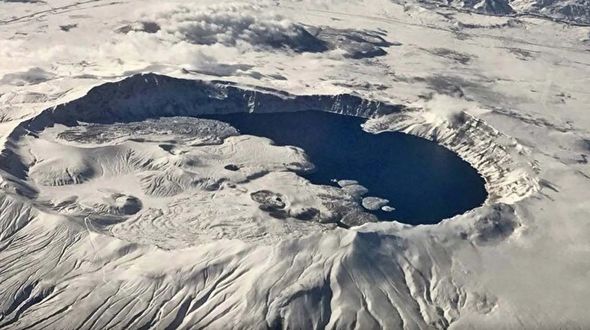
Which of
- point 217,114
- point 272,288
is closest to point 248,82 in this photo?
point 217,114

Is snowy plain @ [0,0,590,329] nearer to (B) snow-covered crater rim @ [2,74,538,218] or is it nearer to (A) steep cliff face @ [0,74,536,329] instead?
(A) steep cliff face @ [0,74,536,329]

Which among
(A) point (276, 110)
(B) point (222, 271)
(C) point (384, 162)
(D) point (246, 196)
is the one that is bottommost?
(C) point (384, 162)

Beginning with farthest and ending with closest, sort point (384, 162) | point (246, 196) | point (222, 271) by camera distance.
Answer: point (384, 162) → point (246, 196) → point (222, 271)

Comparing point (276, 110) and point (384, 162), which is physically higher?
point (276, 110)

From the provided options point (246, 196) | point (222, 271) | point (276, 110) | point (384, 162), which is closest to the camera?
point (222, 271)

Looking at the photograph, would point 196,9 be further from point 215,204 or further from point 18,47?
point 215,204

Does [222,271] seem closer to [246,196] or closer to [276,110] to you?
[246,196]

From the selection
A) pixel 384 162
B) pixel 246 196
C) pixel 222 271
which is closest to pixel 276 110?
pixel 384 162
